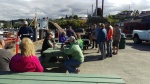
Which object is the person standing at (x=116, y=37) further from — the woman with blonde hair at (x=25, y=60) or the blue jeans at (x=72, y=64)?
the woman with blonde hair at (x=25, y=60)

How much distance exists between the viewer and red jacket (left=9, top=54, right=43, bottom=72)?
166 inches

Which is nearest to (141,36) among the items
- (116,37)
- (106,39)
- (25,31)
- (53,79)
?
(116,37)

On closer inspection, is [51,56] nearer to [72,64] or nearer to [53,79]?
[72,64]

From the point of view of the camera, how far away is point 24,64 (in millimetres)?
4203

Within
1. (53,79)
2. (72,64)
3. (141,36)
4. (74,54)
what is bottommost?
(141,36)

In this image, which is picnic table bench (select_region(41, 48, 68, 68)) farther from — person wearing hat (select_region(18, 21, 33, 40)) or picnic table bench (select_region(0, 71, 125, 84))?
picnic table bench (select_region(0, 71, 125, 84))

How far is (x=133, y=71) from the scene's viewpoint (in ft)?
29.5

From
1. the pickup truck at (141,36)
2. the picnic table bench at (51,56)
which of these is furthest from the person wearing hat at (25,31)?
the pickup truck at (141,36)

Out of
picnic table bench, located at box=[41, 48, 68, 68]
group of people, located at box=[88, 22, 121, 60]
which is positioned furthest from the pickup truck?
picnic table bench, located at box=[41, 48, 68, 68]

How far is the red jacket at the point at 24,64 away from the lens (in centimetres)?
421

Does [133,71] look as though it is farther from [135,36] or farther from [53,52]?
[135,36]

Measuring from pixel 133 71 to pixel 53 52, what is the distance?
307 centimetres

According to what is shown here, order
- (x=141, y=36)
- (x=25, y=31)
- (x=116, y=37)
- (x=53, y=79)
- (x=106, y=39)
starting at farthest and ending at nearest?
(x=141, y=36) < (x=116, y=37) < (x=106, y=39) < (x=25, y=31) < (x=53, y=79)

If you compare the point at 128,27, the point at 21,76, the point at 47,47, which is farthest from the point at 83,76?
the point at 128,27
